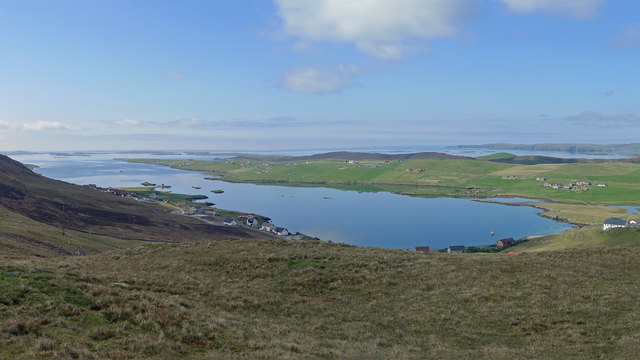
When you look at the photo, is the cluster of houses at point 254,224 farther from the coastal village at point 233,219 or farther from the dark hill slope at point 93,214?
the dark hill slope at point 93,214

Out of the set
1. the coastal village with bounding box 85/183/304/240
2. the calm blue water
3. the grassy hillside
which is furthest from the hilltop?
the grassy hillside

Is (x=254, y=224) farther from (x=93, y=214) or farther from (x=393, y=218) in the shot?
(x=393, y=218)

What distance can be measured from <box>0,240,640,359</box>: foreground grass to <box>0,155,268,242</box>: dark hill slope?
49.0 metres

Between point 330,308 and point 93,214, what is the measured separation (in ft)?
259

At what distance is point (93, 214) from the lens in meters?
81.9

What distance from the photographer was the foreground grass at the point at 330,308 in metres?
12.5

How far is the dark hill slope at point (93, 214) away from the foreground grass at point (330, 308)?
48971 millimetres

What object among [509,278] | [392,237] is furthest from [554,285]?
[392,237]

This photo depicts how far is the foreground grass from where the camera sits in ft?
41.0

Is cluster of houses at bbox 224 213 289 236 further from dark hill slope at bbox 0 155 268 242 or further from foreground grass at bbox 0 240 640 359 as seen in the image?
foreground grass at bbox 0 240 640 359

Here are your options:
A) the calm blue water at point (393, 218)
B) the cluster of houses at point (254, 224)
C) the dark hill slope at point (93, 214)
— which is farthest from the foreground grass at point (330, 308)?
the cluster of houses at point (254, 224)

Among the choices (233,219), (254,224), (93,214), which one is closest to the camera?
(93,214)

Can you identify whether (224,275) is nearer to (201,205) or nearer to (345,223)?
(345,223)

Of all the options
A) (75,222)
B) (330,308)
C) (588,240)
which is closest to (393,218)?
(588,240)
